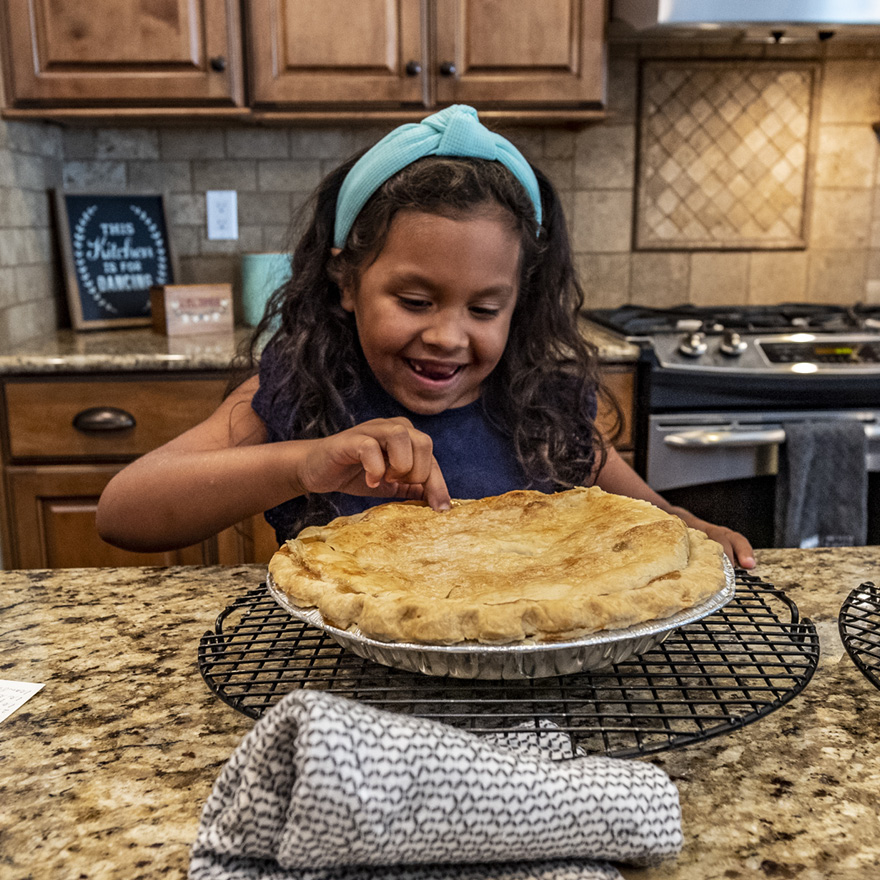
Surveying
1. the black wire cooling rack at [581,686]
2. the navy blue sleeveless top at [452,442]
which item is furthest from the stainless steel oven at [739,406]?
the black wire cooling rack at [581,686]

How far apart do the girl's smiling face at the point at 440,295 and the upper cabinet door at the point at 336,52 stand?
4.29ft

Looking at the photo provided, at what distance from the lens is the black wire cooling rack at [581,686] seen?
63 cm

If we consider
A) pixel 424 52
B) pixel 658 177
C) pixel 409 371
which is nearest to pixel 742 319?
pixel 658 177

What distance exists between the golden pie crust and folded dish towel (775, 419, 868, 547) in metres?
1.42

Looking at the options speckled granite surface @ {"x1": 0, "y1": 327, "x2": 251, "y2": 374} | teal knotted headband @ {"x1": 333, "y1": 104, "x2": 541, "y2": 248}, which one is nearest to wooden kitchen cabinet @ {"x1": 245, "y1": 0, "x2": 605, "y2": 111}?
speckled granite surface @ {"x1": 0, "y1": 327, "x2": 251, "y2": 374}

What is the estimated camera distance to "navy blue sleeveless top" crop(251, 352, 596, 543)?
143 cm

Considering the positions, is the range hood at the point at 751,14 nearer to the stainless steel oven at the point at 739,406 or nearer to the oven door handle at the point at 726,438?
the stainless steel oven at the point at 739,406

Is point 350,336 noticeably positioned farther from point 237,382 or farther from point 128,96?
point 128,96

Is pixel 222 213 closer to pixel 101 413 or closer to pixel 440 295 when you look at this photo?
pixel 101 413

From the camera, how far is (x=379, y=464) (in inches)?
35.6

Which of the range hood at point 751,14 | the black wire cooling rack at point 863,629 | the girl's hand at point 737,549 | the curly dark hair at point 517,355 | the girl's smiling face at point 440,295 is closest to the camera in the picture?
the black wire cooling rack at point 863,629

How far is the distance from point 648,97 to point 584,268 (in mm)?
566

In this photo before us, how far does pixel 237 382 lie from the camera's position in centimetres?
157

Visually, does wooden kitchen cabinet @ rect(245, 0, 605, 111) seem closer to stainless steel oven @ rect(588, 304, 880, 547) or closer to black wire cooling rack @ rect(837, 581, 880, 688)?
stainless steel oven @ rect(588, 304, 880, 547)
